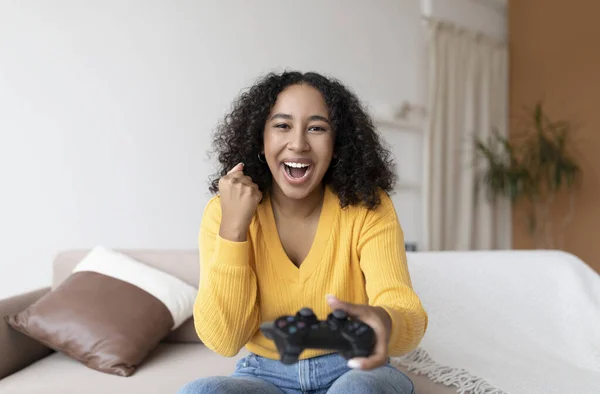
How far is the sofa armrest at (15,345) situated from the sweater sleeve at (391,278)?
45.6 inches

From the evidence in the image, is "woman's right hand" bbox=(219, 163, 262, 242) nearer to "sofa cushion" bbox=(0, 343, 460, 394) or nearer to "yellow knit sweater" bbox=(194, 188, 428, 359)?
"yellow knit sweater" bbox=(194, 188, 428, 359)

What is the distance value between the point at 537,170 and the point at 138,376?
367 cm

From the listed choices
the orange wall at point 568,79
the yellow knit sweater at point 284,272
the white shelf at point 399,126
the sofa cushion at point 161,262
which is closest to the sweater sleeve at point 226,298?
Result: the yellow knit sweater at point 284,272

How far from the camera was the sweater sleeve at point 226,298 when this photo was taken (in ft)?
3.84

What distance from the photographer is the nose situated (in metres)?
1.24

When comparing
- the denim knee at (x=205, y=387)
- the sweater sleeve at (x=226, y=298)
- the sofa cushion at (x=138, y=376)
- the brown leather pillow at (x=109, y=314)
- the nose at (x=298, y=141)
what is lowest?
the sofa cushion at (x=138, y=376)

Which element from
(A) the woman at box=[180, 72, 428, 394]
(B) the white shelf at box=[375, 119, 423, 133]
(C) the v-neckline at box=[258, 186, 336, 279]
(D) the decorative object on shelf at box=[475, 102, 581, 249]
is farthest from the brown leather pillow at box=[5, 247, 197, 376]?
(D) the decorative object on shelf at box=[475, 102, 581, 249]

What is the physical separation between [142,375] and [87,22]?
1822 mm

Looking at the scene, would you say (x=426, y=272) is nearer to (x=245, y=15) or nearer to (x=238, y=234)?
(x=238, y=234)

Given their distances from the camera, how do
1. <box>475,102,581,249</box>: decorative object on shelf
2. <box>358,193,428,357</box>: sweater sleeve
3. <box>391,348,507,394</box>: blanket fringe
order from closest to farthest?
<box>358,193,428,357</box>: sweater sleeve → <box>391,348,507,394</box>: blanket fringe → <box>475,102,581,249</box>: decorative object on shelf

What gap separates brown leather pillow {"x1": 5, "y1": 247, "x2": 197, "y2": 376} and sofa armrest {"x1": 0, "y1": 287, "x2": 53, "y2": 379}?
28 millimetres

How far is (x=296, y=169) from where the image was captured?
4.19 feet

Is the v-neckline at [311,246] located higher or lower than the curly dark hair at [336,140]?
lower

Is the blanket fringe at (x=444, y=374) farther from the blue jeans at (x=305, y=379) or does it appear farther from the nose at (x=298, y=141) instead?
the nose at (x=298, y=141)
